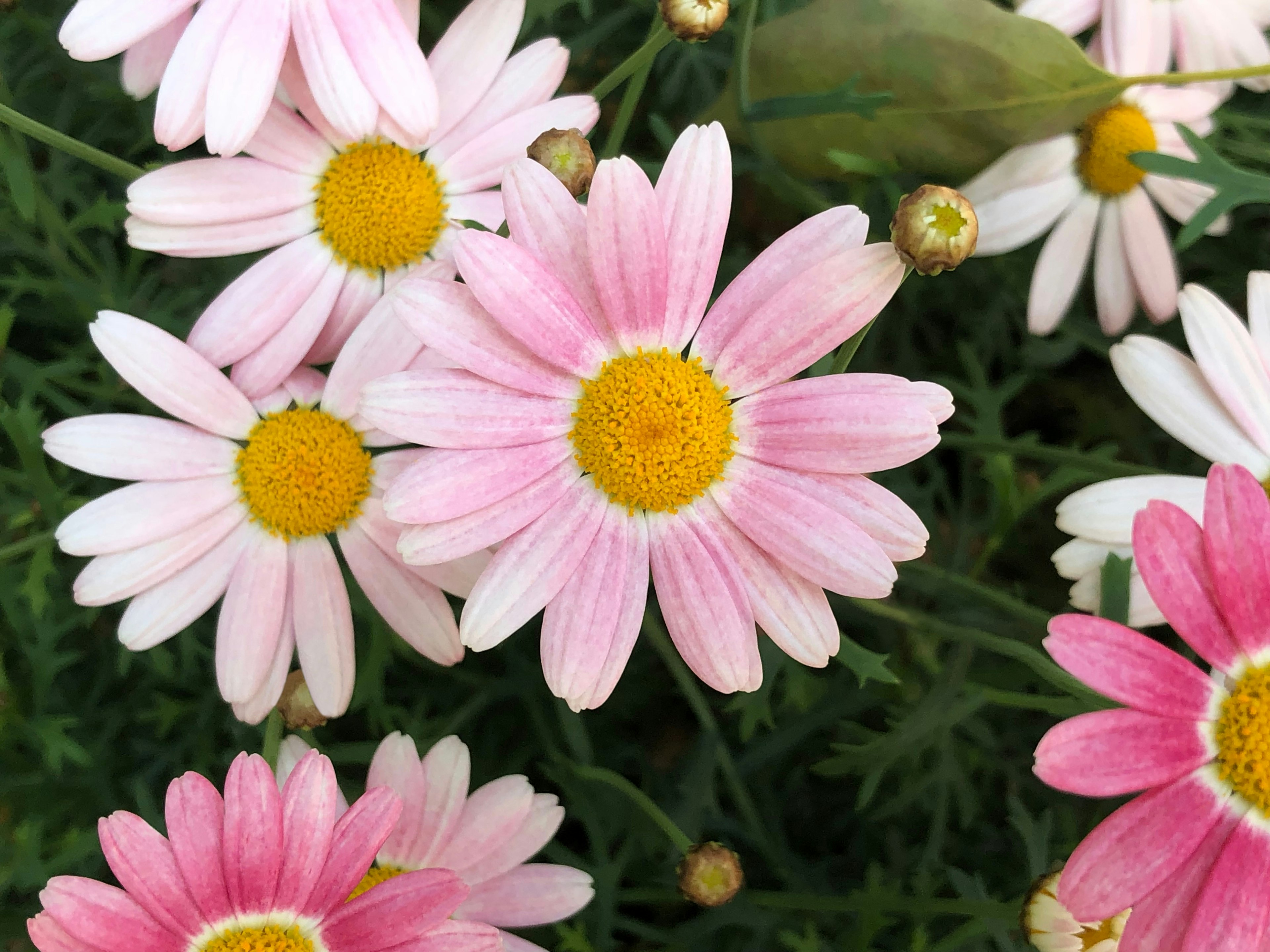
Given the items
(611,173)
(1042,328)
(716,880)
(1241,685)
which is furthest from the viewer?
(1042,328)

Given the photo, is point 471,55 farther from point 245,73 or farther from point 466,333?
point 466,333

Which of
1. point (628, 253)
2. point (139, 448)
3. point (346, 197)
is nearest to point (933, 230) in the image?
point (628, 253)

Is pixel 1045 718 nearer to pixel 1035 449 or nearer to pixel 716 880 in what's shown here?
pixel 1035 449

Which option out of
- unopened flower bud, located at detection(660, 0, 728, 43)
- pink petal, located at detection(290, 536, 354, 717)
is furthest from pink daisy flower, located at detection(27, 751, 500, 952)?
unopened flower bud, located at detection(660, 0, 728, 43)

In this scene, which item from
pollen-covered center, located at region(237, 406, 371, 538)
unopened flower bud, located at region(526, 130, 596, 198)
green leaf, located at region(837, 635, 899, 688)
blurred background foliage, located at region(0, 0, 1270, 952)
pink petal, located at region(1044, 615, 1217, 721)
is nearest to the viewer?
pink petal, located at region(1044, 615, 1217, 721)

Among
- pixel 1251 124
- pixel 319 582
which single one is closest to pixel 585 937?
pixel 319 582

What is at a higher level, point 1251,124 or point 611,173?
point 611,173

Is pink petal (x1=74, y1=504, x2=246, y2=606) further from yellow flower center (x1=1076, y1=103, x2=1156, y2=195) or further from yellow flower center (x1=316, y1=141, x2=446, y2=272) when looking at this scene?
yellow flower center (x1=1076, y1=103, x2=1156, y2=195)
